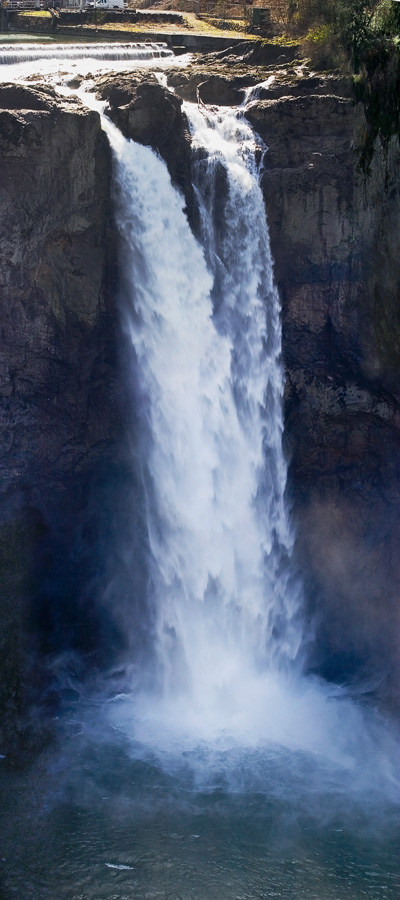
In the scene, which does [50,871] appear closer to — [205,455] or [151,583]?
[151,583]

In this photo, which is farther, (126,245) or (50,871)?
(126,245)

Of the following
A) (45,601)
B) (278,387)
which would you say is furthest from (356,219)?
(45,601)

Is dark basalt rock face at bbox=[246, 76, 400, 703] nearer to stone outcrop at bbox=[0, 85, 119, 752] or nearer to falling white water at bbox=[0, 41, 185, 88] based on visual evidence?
falling white water at bbox=[0, 41, 185, 88]

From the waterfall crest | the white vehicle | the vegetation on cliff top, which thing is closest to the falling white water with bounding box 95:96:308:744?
the waterfall crest

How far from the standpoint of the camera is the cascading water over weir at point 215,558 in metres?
26.4

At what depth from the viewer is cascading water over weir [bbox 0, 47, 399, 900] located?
26375 mm

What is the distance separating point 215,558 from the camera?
1234 inches

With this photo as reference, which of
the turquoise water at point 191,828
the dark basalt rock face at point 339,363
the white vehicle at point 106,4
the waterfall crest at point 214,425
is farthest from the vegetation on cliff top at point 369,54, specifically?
the turquoise water at point 191,828

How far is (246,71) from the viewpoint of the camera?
110 ft

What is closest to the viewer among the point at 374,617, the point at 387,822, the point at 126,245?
the point at 387,822

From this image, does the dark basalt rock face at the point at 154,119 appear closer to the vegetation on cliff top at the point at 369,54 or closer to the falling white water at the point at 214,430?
the falling white water at the point at 214,430

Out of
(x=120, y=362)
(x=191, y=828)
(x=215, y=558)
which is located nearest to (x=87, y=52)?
(x=120, y=362)

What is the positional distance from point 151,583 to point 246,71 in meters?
16.4

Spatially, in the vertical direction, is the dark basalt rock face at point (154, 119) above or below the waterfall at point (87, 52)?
below
